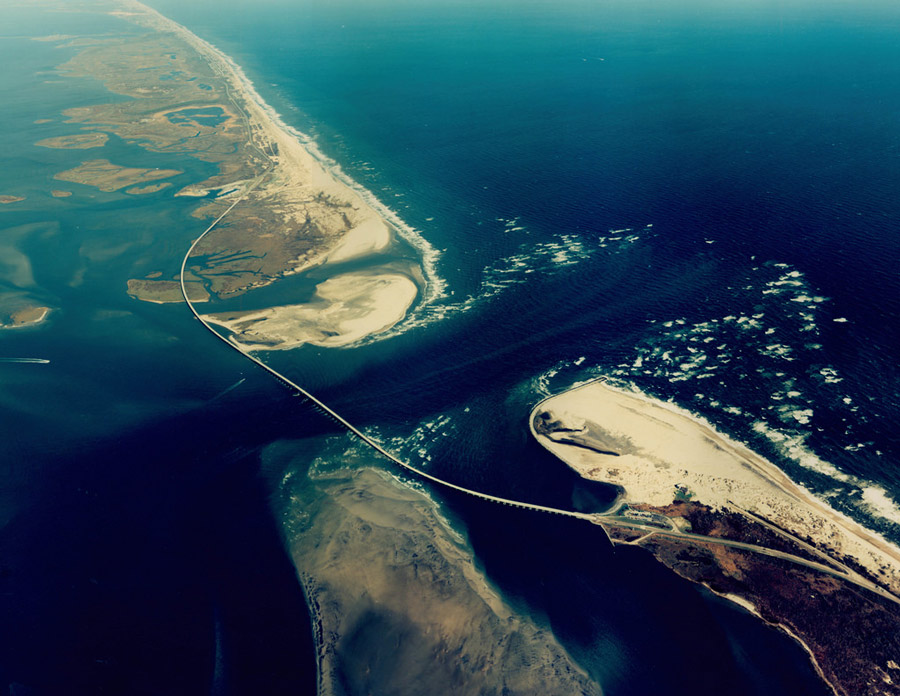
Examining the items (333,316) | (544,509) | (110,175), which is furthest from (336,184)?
(544,509)

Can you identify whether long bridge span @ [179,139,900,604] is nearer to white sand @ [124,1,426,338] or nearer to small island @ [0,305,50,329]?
white sand @ [124,1,426,338]

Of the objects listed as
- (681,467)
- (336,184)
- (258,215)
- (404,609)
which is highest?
(336,184)

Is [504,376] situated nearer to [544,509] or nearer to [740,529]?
[544,509]

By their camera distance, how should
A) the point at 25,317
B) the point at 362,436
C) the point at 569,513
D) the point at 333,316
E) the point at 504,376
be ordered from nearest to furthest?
the point at 569,513 < the point at 362,436 < the point at 504,376 < the point at 333,316 < the point at 25,317

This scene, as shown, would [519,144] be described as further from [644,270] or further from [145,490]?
[145,490]

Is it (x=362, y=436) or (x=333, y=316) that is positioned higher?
(x=333, y=316)

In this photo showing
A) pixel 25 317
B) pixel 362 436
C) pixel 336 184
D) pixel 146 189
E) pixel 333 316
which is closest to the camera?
pixel 362 436

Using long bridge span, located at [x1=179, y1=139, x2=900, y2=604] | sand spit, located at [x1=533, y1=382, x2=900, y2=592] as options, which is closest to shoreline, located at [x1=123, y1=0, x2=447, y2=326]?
long bridge span, located at [x1=179, y1=139, x2=900, y2=604]
